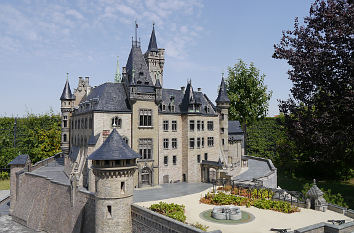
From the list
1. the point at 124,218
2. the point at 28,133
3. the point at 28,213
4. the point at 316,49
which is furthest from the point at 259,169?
the point at 28,133

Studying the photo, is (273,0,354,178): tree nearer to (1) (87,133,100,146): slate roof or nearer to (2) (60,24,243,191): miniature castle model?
(2) (60,24,243,191): miniature castle model

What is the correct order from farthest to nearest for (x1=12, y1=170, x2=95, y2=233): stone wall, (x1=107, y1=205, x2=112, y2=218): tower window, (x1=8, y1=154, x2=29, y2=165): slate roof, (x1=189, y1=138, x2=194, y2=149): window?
(x1=189, y1=138, x2=194, y2=149): window < (x1=8, y1=154, x2=29, y2=165): slate roof < (x1=12, y1=170, x2=95, y2=233): stone wall < (x1=107, y1=205, x2=112, y2=218): tower window

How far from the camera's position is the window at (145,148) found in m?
35.6

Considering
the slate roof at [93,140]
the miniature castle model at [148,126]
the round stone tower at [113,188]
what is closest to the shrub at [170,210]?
the round stone tower at [113,188]

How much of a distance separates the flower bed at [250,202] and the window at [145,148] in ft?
34.2

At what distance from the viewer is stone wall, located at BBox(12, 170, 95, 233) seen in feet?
89.1

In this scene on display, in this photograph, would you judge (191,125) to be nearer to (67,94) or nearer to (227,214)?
(227,214)

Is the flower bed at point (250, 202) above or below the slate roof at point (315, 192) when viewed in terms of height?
below

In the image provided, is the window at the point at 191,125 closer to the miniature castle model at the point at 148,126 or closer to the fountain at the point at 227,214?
the miniature castle model at the point at 148,126

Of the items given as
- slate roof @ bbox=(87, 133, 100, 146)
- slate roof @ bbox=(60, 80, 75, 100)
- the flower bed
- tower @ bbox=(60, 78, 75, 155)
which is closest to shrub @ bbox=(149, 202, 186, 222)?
the flower bed

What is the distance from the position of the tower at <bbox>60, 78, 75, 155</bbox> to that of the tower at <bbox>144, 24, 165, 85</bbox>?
42.7ft

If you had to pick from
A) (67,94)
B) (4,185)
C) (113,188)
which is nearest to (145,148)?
(113,188)

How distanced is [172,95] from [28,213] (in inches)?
925

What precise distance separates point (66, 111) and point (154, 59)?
16.1m
